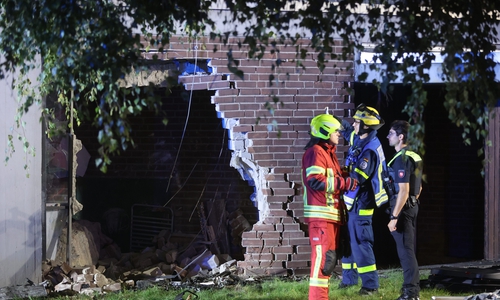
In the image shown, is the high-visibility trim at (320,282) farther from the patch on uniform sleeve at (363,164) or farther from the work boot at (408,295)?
the patch on uniform sleeve at (363,164)

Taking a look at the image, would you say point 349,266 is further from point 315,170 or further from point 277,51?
point 277,51

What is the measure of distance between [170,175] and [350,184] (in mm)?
5468

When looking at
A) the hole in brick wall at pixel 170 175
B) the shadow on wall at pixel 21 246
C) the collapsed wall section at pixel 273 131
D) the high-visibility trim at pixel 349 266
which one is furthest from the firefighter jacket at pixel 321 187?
the hole in brick wall at pixel 170 175

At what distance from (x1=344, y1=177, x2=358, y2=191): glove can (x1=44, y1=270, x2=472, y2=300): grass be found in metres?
1.25

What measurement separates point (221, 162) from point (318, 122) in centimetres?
496

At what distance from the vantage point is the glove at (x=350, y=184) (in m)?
6.42

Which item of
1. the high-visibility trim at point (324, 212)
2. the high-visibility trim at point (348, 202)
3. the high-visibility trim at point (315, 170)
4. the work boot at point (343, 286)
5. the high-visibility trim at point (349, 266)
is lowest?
the work boot at point (343, 286)

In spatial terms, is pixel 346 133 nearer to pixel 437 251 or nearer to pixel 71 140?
pixel 71 140

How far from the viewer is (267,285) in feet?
25.6

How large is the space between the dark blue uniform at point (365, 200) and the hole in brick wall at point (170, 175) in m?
4.10

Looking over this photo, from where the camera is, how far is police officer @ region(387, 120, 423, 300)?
6578 millimetres

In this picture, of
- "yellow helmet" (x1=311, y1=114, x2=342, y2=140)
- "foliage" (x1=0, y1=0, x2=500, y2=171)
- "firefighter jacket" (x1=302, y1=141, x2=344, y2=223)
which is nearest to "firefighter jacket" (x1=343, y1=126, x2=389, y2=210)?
"firefighter jacket" (x1=302, y1=141, x2=344, y2=223)

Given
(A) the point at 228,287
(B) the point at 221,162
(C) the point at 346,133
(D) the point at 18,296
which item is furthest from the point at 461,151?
(D) the point at 18,296

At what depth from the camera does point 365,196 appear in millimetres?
7016
